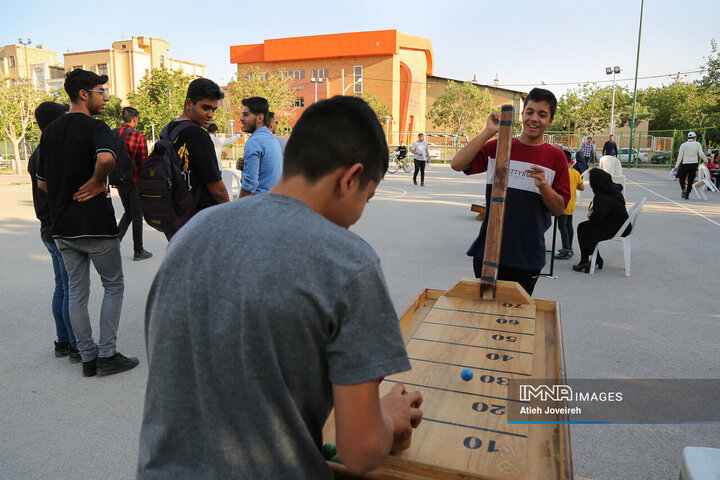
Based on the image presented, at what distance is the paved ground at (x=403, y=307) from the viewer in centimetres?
296

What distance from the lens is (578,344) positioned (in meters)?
4.54

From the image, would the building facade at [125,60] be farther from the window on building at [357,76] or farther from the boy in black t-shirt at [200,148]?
the boy in black t-shirt at [200,148]

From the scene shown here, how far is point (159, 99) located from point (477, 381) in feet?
157

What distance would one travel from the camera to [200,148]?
151 inches

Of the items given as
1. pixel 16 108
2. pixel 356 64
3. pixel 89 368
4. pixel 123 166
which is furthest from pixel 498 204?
pixel 356 64

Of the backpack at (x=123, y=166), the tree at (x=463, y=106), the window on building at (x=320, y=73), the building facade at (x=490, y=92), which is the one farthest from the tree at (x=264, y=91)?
the backpack at (x=123, y=166)

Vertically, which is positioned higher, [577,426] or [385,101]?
[385,101]

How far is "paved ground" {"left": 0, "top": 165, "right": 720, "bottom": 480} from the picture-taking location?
117 inches

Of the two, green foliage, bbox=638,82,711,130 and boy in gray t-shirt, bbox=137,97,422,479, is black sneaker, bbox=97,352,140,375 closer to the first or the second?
boy in gray t-shirt, bbox=137,97,422,479

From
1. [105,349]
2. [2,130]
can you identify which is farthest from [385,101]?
[105,349]

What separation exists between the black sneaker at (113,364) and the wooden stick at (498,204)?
2840 millimetres

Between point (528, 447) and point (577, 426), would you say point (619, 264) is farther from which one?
point (528, 447)

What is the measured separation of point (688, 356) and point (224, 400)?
14.8ft

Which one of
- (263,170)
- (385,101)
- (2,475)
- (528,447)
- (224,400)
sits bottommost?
(2,475)
